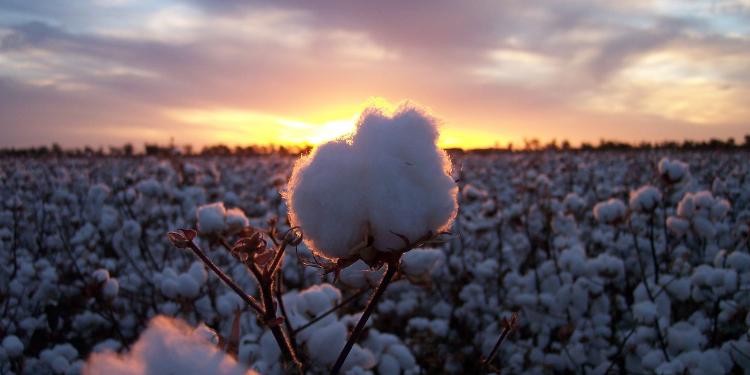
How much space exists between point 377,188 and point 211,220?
129 centimetres

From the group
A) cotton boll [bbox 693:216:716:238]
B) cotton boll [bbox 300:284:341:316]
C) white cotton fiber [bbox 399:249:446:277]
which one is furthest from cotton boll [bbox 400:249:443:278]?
cotton boll [bbox 693:216:716:238]

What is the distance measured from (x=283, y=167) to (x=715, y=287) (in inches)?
487

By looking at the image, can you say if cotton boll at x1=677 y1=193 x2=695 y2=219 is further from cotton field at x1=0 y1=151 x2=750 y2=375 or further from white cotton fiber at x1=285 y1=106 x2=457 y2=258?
white cotton fiber at x1=285 y1=106 x2=457 y2=258

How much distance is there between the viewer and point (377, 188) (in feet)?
2.28

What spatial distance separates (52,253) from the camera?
207 inches

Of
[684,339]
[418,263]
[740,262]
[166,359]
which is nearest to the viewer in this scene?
[166,359]

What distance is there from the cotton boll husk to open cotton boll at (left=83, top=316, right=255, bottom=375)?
0.24 meters

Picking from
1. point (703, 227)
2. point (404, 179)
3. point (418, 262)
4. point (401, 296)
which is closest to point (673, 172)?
point (703, 227)

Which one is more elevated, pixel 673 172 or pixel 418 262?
pixel 673 172

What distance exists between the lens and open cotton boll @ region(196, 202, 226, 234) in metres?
1.86

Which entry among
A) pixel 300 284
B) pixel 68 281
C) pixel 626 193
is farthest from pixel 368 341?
pixel 626 193

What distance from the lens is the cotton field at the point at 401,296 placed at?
2.93ft

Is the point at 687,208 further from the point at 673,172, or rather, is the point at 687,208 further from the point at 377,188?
the point at 377,188

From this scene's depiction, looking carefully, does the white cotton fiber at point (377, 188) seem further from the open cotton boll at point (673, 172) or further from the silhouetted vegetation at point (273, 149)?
the silhouetted vegetation at point (273, 149)
